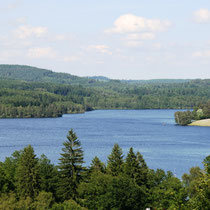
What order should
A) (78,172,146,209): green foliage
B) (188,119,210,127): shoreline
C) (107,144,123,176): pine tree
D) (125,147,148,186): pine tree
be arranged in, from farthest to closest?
1. (188,119,210,127): shoreline
2. (107,144,123,176): pine tree
3. (125,147,148,186): pine tree
4. (78,172,146,209): green foliage

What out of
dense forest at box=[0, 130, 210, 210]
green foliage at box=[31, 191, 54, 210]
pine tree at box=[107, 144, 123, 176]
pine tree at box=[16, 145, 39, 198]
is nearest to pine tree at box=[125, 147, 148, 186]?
dense forest at box=[0, 130, 210, 210]

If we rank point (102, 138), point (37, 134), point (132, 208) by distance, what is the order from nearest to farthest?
point (132, 208) < point (102, 138) < point (37, 134)

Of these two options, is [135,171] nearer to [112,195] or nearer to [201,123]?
[112,195]

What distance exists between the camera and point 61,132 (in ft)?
516

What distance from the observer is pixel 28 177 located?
47969mm

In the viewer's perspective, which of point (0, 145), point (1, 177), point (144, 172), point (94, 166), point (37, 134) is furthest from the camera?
point (37, 134)

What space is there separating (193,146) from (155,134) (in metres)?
31.3

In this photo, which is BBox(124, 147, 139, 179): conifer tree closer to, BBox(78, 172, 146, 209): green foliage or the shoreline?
BBox(78, 172, 146, 209): green foliage

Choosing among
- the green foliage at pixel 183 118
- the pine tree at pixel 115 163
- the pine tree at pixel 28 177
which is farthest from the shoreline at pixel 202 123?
the pine tree at pixel 28 177

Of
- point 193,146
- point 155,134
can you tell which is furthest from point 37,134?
point 193,146

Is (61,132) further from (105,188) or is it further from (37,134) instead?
(105,188)

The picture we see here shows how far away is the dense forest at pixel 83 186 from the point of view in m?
42.6

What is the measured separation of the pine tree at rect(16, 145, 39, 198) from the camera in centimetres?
4734

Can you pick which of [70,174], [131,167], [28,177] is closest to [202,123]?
[131,167]
